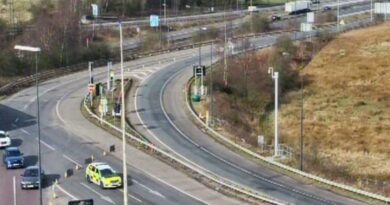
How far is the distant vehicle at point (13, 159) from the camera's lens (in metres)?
61.8

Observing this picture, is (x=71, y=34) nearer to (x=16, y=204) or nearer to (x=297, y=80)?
(x=297, y=80)

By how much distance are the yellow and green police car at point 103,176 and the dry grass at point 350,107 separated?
1830cm

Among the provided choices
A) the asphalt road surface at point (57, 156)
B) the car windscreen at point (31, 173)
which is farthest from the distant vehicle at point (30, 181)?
the asphalt road surface at point (57, 156)

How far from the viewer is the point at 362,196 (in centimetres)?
5416

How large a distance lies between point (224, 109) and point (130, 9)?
75508mm

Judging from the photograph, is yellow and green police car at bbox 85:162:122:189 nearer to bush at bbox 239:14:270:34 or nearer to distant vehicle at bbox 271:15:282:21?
bush at bbox 239:14:270:34

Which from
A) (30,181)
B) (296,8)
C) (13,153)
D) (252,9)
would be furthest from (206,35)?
(30,181)

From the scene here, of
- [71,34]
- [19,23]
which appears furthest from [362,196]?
[19,23]

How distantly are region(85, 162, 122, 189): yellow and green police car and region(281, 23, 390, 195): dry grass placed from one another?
18299 millimetres

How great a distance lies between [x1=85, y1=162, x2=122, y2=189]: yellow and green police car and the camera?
55000 millimetres

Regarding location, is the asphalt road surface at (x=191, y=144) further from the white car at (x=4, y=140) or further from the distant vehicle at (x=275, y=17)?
the distant vehicle at (x=275, y=17)

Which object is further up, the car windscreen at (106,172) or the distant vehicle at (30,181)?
the car windscreen at (106,172)

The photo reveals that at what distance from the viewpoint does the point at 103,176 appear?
55.3 m

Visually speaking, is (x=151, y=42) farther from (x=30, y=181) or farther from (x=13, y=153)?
(x=30, y=181)
